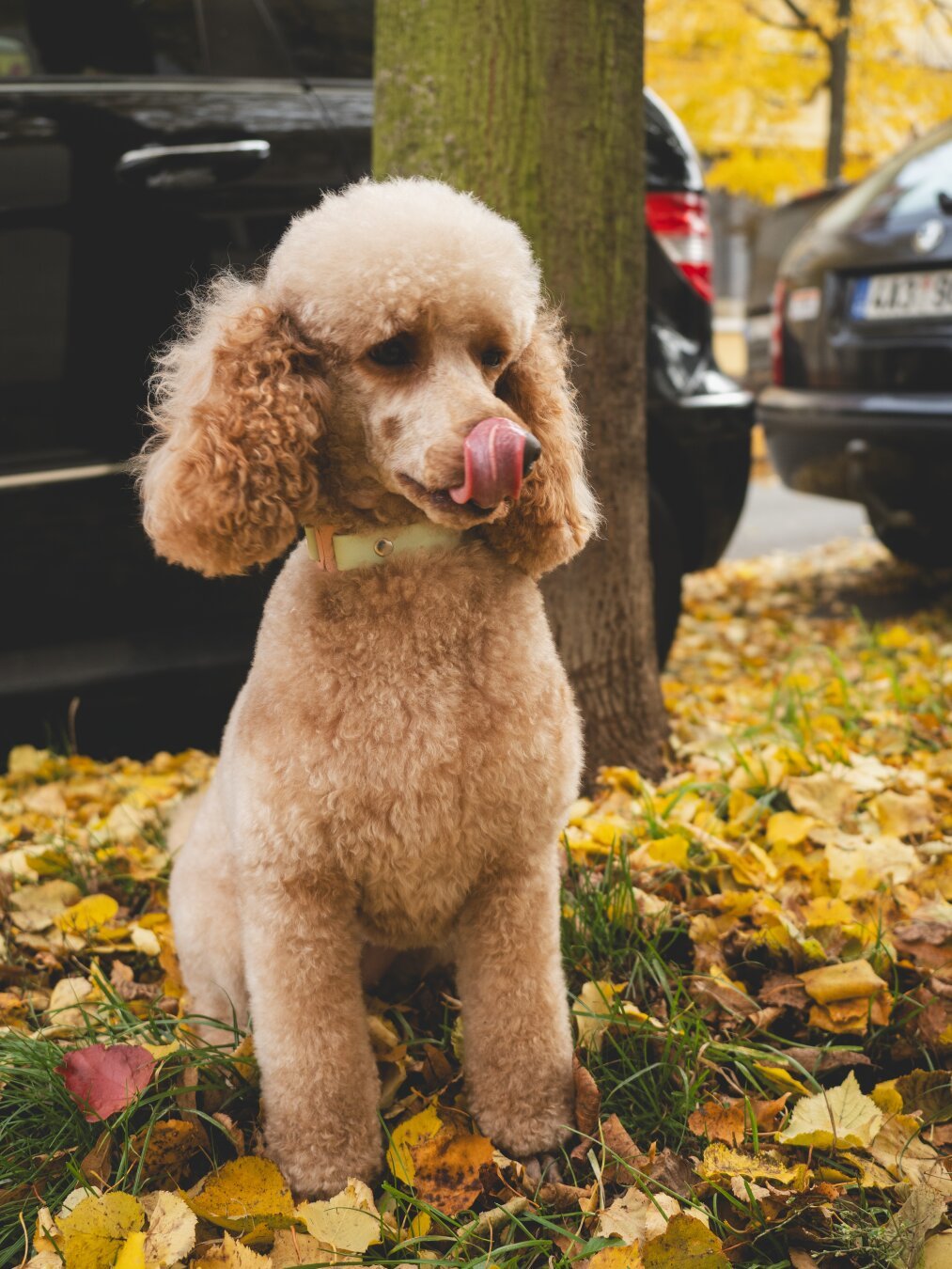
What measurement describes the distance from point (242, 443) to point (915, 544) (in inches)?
178

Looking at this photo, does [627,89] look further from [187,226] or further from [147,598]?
[147,598]

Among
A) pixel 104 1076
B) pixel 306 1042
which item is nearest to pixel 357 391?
pixel 306 1042

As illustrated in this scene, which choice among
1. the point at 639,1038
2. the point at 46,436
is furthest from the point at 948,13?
the point at 639,1038

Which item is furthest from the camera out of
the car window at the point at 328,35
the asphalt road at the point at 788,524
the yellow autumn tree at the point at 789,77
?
the yellow autumn tree at the point at 789,77

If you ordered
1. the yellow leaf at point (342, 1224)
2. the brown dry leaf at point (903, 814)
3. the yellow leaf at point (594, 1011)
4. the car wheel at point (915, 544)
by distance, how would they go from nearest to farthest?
1. the yellow leaf at point (342, 1224)
2. the yellow leaf at point (594, 1011)
3. the brown dry leaf at point (903, 814)
4. the car wheel at point (915, 544)

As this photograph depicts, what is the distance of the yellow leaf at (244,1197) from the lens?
4.91ft

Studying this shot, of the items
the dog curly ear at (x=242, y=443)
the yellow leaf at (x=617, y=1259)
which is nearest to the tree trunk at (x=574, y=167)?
the dog curly ear at (x=242, y=443)

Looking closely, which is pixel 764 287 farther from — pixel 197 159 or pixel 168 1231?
pixel 168 1231

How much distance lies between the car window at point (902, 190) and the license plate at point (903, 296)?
0.84 ft

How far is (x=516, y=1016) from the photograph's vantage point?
168cm

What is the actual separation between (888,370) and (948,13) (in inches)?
279

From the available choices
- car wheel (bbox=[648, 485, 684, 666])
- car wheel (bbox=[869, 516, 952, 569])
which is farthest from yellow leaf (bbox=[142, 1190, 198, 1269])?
car wheel (bbox=[869, 516, 952, 569])

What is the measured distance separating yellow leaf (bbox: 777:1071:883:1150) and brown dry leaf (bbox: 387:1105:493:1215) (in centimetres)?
45

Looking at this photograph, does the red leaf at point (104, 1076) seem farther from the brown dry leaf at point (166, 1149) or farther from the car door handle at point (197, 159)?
the car door handle at point (197, 159)
